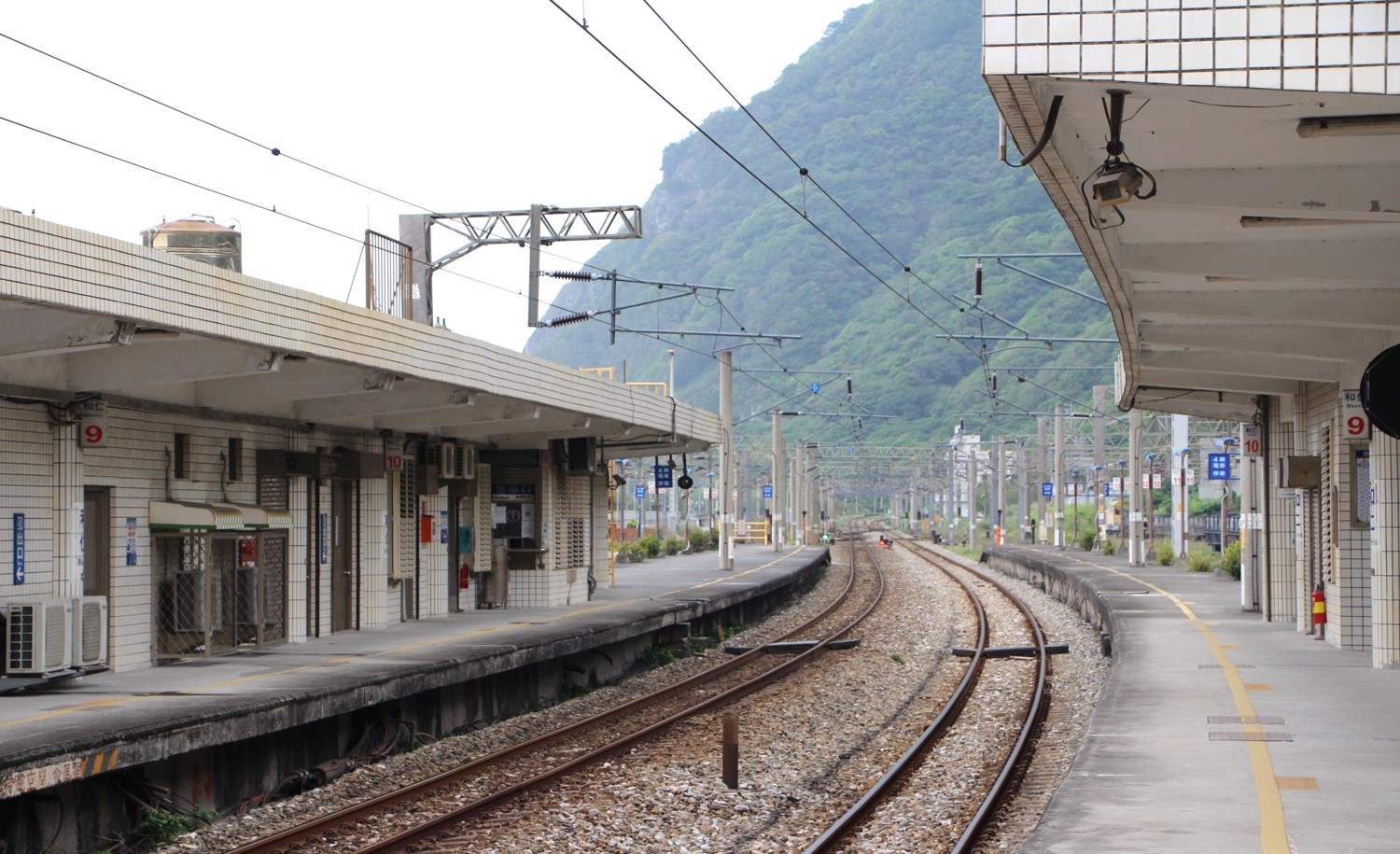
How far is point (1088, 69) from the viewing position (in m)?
7.01

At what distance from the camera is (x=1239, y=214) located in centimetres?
932

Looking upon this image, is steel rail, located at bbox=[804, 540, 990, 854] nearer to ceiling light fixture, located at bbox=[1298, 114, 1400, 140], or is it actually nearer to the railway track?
the railway track

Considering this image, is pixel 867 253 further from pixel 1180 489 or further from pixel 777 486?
pixel 1180 489

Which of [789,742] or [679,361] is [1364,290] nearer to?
[789,742]

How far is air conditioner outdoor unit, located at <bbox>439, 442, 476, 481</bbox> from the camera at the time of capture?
66.8 feet

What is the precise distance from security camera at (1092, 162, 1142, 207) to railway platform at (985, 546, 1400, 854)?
3256 mm

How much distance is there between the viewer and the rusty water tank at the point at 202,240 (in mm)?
15391

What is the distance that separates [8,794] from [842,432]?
10316 cm

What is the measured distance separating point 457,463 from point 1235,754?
13.1 metres

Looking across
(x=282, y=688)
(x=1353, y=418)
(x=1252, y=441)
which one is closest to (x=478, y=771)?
(x=282, y=688)

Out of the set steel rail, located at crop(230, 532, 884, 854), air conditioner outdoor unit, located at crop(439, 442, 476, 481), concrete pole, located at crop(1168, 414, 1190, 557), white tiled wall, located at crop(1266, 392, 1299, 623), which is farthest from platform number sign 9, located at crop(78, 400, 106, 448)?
concrete pole, located at crop(1168, 414, 1190, 557)

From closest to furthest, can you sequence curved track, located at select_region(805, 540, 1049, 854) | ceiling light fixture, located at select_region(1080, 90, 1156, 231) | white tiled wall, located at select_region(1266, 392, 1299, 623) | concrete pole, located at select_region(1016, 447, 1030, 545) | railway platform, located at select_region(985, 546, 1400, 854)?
ceiling light fixture, located at select_region(1080, 90, 1156, 231), railway platform, located at select_region(985, 546, 1400, 854), curved track, located at select_region(805, 540, 1049, 854), white tiled wall, located at select_region(1266, 392, 1299, 623), concrete pole, located at select_region(1016, 447, 1030, 545)

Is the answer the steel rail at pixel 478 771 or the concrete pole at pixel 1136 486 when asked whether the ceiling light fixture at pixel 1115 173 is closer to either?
the steel rail at pixel 478 771

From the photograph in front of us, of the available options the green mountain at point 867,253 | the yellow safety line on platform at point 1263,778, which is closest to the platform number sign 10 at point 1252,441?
the yellow safety line on platform at point 1263,778
